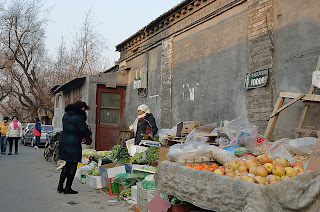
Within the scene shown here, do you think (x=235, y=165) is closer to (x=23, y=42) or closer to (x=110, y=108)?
(x=110, y=108)

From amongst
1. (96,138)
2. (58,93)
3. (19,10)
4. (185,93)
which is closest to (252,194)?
(185,93)

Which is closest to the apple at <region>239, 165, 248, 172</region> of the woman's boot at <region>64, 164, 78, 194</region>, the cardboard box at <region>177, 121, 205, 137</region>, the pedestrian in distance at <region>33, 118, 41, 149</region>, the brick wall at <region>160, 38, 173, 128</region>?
the cardboard box at <region>177, 121, 205, 137</region>

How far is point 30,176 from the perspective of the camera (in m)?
9.45

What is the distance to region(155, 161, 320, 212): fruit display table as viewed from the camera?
2648 mm

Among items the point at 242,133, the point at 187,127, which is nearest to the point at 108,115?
the point at 187,127

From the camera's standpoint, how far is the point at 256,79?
6.86 m

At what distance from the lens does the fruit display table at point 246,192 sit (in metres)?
2.65

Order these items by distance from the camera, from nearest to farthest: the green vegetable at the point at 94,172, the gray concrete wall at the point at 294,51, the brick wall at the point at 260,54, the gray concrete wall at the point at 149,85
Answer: the gray concrete wall at the point at 294,51
the brick wall at the point at 260,54
the green vegetable at the point at 94,172
the gray concrete wall at the point at 149,85

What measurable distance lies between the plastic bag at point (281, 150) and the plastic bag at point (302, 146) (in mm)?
74

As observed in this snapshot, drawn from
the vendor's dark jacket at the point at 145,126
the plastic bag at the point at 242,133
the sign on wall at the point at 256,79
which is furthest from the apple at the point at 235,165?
the vendor's dark jacket at the point at 145,126

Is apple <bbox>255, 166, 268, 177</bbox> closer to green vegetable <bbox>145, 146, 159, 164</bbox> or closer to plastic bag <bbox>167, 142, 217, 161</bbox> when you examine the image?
plastic bag <bbox>167, 142, 217, 161</bbox>

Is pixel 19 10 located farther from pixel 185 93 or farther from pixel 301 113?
pixel 301 113

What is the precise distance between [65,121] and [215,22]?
15.2ft

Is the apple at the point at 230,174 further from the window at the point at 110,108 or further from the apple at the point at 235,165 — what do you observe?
the window at the point at 110,108
